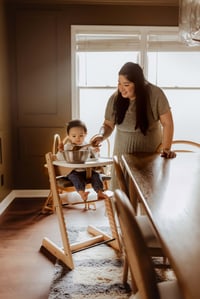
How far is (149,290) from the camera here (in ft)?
2.71

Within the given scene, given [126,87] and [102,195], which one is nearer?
[126,87]

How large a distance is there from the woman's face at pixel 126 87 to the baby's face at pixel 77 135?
2.13 feet

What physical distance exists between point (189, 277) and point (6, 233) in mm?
2519

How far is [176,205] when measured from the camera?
1198 millimetres

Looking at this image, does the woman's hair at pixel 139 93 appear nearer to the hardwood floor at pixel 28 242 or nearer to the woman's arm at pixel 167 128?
the woman's arm at pixel 167 128

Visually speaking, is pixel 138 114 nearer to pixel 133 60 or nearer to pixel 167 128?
pixel 167 128


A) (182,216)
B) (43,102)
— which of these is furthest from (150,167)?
(43,102)

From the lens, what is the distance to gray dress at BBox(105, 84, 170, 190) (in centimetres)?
243

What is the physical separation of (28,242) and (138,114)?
1.37 m

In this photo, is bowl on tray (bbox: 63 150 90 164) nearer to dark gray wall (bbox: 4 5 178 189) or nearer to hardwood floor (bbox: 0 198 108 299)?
hardwood floor (bbox: 0 198 108 299)

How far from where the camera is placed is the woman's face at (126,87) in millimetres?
2421

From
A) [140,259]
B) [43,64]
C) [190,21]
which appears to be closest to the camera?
[140,259]

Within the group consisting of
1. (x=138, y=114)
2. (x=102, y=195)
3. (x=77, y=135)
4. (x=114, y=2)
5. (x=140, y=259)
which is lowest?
(x=102, y=195)

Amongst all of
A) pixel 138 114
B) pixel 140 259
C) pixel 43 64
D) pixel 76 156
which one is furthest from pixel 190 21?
pixel 43 64
